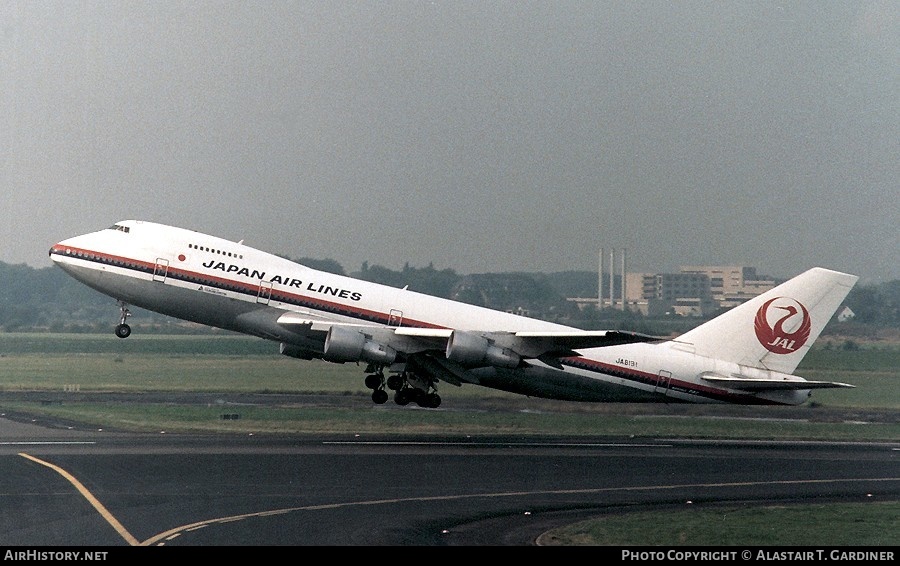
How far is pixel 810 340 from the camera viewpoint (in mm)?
44625

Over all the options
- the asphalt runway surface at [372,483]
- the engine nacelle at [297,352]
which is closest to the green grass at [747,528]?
the asphalt runway surface at [372,483]

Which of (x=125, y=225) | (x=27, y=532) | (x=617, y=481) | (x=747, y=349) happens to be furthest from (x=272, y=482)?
(x=747, y=349)

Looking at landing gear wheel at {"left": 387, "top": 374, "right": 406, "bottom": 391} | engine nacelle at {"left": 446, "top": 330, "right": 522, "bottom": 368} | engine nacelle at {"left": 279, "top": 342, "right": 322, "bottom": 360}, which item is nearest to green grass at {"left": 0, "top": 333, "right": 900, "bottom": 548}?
landing gear wheel at {"left": 387, "top": 374, "right": 406, "bottom": 391}

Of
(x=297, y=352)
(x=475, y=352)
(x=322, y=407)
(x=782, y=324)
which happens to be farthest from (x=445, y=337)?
(x=782, y=324)

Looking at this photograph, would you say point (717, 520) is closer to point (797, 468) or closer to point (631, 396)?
point (797, 468)

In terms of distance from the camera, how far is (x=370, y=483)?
33125 millimetres

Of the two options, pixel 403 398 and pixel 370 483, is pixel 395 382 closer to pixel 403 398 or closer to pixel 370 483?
pixel 403 398

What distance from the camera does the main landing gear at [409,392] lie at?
43.8m

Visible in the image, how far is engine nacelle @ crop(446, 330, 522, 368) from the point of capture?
1583 inches

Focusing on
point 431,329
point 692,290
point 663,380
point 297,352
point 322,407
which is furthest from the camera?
point 692,290

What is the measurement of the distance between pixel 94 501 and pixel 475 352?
15583 mm

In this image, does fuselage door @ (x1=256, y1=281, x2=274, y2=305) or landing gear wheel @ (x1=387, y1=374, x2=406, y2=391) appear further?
landing gear wheel @ (x1=387, y1=374, x2=406, y2=391)

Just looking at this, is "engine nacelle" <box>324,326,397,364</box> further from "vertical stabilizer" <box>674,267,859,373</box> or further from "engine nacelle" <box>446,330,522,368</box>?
"vertical stabilizer" <box>674,267,859,373</box>

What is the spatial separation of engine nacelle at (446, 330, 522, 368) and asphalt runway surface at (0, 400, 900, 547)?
129 inches
